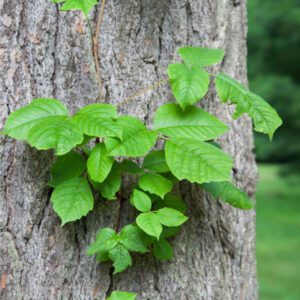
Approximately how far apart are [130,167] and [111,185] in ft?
0.26

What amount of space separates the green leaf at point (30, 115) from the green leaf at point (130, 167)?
0.76 feet

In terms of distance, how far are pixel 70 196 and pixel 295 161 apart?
11.8 metres

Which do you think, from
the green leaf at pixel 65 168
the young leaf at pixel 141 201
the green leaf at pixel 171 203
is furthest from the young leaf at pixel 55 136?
the green leaf at pixel 171 203

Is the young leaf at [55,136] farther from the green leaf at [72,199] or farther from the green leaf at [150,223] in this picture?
the green leaf at [150,223]

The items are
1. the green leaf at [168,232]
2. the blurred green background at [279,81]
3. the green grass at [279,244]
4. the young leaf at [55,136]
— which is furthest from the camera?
the blurred green background at [279,81]

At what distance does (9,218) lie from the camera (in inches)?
74.6

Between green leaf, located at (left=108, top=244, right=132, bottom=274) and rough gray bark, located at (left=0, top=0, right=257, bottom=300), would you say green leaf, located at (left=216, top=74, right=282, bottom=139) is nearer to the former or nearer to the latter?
rough gray bark, located at (left=0, top=0, right=257, bottom=300)

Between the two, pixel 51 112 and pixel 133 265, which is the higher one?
pixel 51 112

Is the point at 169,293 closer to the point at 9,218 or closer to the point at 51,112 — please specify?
the point at 9,218

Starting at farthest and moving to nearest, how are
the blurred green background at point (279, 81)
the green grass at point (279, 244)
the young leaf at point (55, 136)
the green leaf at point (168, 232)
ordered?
the blurred green background at point (279, 81), the green grass at point (279, 244), the green leaf at point (168, 232), the young leaf at point (55, 136)

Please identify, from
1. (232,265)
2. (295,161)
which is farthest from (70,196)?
(295,161)

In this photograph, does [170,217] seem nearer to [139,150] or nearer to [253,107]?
[139,150]

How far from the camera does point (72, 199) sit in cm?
183

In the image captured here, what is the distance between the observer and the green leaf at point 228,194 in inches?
78.4
